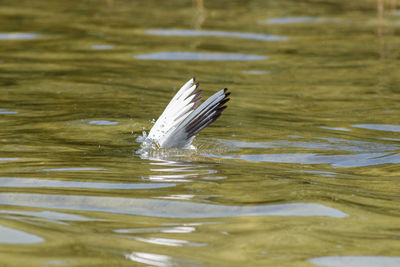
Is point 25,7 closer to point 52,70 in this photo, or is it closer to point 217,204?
point 52,70

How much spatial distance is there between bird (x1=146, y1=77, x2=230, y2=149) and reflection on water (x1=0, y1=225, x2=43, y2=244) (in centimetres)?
181

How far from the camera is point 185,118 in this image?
4598 mm

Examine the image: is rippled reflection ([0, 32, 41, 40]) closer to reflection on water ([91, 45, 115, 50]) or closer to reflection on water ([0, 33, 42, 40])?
reflection on water ([0, 33, 42, 40])


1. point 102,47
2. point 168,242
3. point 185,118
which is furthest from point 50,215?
point 102,47

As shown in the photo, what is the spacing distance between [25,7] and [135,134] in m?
7.91

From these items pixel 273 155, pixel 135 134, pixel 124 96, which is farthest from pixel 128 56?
pixel 273 155

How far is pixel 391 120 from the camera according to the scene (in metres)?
6.24

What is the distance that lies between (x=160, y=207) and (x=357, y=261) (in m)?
1.04

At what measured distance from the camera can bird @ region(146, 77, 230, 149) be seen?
452 cm

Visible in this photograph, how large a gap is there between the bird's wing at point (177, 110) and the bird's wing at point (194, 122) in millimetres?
15

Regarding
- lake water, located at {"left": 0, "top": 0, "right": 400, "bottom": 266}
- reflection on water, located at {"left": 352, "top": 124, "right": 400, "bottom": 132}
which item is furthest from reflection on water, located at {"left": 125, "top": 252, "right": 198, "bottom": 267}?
reflection on water, located at {"left": 352, "top": 124, "right": 400, "bottom": 132}

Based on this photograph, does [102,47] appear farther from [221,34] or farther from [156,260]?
[156,260]

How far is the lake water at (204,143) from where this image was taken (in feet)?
9.75

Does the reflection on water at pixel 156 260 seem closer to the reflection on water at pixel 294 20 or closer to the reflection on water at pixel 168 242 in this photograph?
the reflection on water at pixel 168 242
